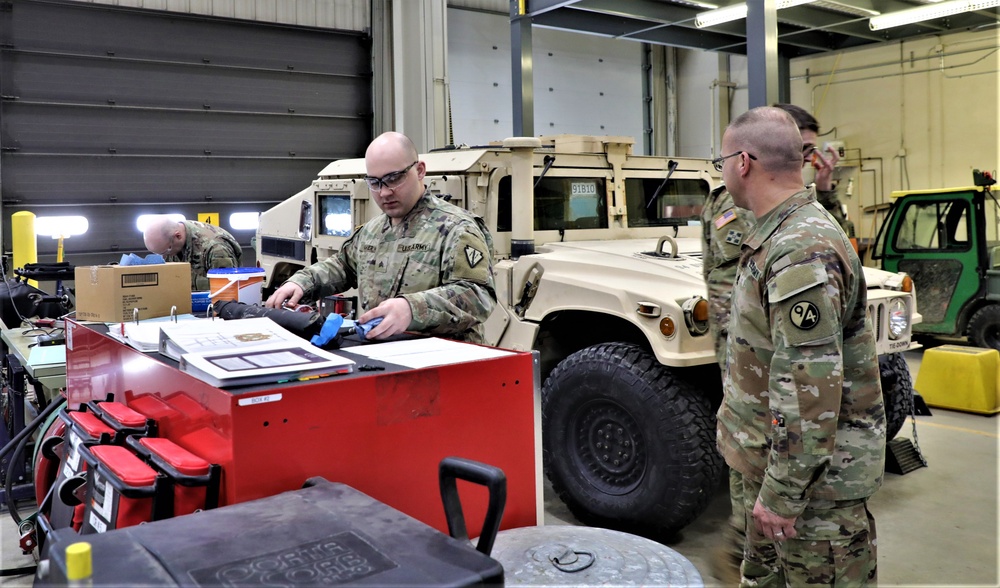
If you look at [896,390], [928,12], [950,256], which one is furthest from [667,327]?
[928,12]

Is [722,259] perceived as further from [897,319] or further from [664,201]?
[664,201]

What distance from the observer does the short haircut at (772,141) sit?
215 centimetres

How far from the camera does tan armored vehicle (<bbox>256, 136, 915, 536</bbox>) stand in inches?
140

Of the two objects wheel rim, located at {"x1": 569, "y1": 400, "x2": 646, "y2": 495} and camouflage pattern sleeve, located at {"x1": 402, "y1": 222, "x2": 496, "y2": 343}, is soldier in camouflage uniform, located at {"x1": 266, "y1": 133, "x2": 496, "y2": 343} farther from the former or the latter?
wheel rim, located at {"x1": 569, "y1": 400, "x2": 646, "y2": 495}

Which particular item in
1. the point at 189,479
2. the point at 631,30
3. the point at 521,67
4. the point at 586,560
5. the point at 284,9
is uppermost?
the point at 284,9

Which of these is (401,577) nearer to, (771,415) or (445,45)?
(771,415)

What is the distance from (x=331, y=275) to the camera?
3.06m

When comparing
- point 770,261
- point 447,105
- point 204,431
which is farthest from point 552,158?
point 447,105

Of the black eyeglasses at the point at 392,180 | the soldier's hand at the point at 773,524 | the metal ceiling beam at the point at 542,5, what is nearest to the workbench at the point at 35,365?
the black eyeglasses at the point at 392,180

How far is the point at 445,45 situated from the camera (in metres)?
9.77

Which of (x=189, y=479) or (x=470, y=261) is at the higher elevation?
(x=470, y=261)

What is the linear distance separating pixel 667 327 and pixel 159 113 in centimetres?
780

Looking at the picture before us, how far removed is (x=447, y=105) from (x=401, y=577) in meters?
9.02

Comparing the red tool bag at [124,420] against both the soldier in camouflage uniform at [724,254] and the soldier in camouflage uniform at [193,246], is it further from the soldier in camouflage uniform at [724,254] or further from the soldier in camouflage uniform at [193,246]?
the soldier in camouflage uniform at [193,246]
